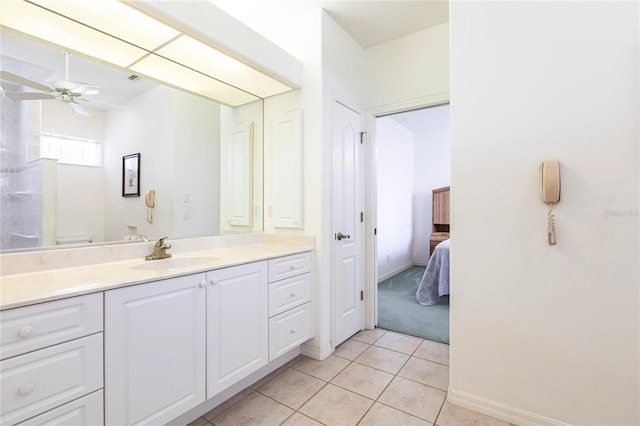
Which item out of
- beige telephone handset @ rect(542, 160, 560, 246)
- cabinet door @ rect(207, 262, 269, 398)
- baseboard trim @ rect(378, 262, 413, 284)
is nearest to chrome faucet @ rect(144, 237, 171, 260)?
cabinet door @ rect(207, 262, 269, 398)

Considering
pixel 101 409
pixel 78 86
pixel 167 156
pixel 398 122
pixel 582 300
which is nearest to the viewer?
pixel 101 409

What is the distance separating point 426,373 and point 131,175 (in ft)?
7.90

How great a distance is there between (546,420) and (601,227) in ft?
3.41

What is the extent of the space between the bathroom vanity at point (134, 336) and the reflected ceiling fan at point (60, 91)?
2.82 feet

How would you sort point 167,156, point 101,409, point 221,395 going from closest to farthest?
1. point 101,409
2. point 221,395
3. point 167,156

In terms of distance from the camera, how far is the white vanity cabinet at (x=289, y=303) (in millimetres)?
1938

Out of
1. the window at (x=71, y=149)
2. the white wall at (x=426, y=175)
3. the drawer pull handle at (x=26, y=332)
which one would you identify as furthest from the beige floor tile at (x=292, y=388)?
the white wall at (x=426, y=175)

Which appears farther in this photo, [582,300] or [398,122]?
[398,122]

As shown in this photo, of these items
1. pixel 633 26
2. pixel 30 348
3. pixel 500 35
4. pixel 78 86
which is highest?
pixel 500 35

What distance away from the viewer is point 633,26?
4.44 ft

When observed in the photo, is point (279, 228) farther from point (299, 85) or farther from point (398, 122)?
point (398, 122)

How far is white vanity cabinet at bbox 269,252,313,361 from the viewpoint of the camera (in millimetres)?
1938

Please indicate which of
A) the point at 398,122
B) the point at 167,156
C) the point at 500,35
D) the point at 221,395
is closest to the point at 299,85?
the point at 167,156

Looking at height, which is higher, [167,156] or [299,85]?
[299,85]
